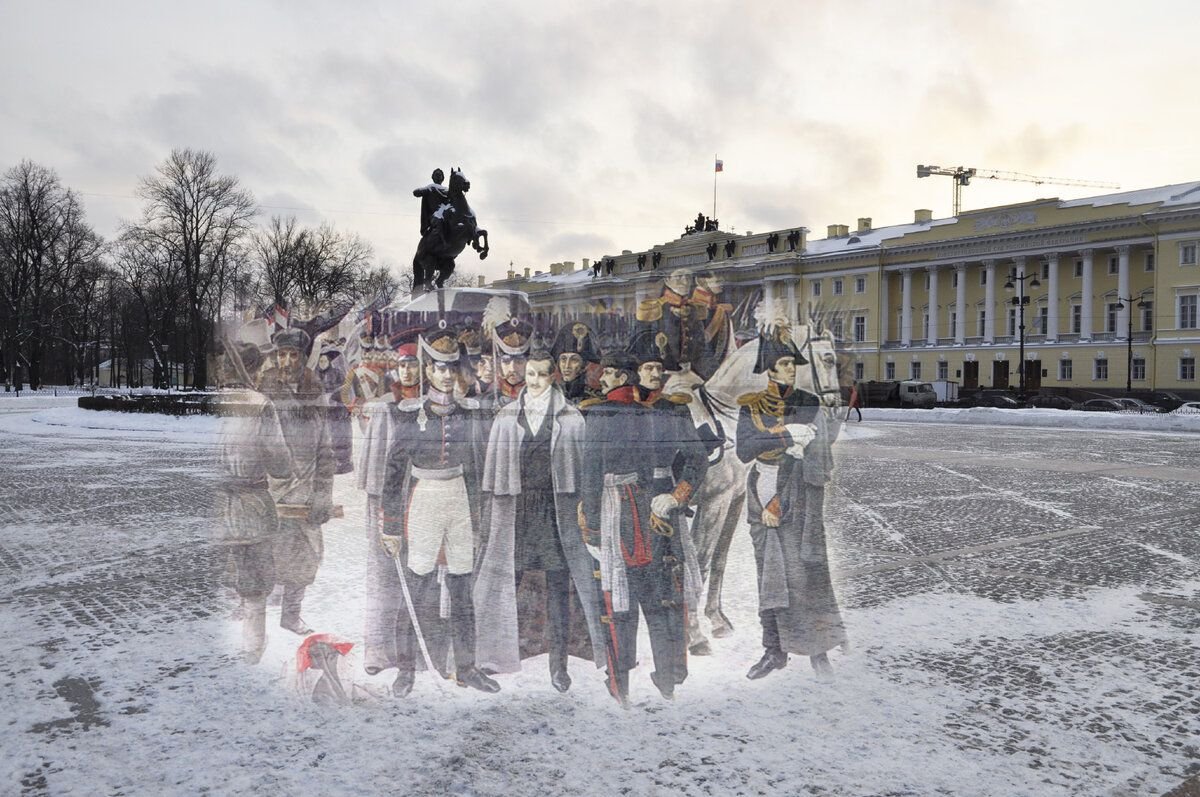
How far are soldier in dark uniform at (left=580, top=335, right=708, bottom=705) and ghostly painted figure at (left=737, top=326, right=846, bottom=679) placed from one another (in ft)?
1.45

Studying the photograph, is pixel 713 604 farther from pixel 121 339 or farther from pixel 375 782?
pixel 121 339

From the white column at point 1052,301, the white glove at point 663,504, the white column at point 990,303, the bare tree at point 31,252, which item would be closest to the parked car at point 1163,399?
the white column at point 1052,301

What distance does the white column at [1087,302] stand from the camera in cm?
5419

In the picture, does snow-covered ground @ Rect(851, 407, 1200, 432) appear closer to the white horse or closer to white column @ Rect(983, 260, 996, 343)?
white column @ Rect(983, 260, 996, 343)

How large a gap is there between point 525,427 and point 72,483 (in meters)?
11.3

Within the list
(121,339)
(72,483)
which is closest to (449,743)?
(72,483)

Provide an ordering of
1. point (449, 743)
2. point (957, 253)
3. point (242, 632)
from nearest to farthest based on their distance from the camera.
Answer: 1. point (449, 743)
2. point (242, 632)
3. point (957, 253)

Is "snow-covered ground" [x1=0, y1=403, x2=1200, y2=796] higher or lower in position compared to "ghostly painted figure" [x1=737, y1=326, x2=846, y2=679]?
lower

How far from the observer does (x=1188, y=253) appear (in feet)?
163

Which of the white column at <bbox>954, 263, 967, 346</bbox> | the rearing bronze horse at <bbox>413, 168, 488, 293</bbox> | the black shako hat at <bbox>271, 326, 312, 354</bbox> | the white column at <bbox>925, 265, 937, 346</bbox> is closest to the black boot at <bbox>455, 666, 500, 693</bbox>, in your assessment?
the black shako hat at <bbox>271, 326, 312, 354</bbox>

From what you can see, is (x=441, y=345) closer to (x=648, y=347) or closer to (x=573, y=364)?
(x=573, y=364)

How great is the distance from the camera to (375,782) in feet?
11.5

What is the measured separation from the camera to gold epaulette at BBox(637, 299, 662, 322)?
454 centimetres

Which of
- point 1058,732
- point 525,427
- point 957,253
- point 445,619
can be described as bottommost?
point 1058,732
